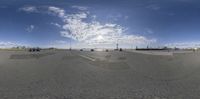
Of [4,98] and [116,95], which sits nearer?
[4,98]

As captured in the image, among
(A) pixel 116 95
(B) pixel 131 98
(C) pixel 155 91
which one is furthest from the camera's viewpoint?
(C) pixel 155 91

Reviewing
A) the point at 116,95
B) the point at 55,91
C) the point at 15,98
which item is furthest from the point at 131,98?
the point at 15,98

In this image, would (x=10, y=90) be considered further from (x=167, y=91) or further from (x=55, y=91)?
(x=167, y=91)

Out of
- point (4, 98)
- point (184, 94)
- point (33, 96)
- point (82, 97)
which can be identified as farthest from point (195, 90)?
point (4, 98)

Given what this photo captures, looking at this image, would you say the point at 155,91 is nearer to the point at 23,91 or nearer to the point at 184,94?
the point at 184,94

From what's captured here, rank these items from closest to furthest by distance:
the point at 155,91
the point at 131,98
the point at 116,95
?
the point at 131,98, the point at 116,95, the point at 155,91

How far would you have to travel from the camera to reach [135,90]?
7527 millimetres

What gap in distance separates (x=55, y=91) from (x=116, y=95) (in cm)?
190

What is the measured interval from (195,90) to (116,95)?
2560mm

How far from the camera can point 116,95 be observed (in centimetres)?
676

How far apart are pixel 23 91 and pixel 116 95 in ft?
9.27

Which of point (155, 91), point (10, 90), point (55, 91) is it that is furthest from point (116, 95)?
point (10, 90)

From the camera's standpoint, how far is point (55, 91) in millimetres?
7375

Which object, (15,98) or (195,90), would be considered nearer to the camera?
(15,98)
